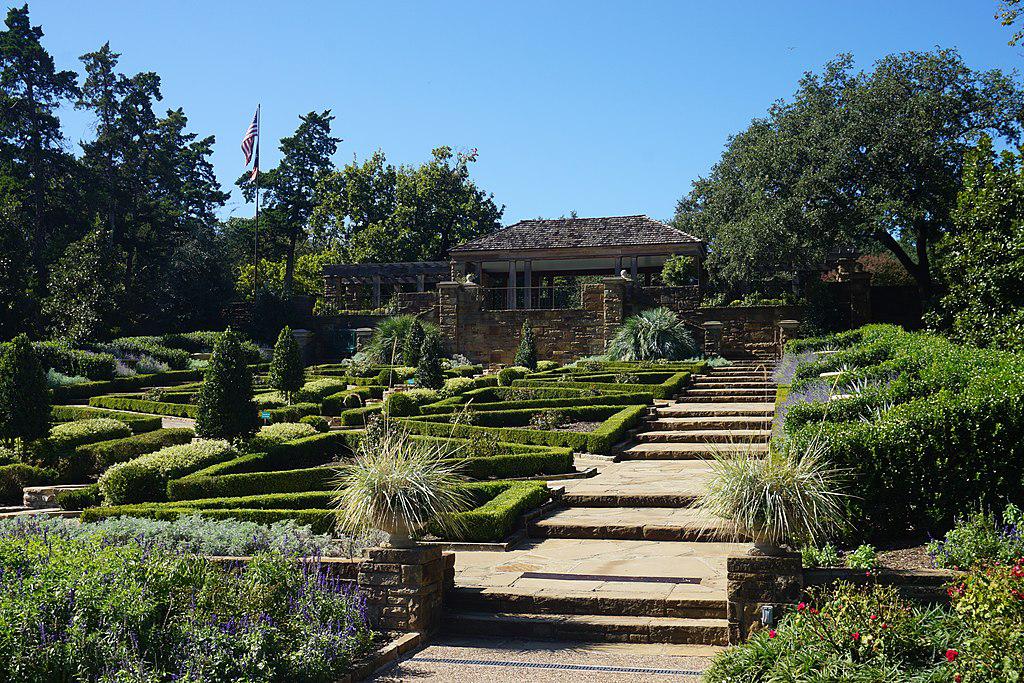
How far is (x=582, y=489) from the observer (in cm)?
1074

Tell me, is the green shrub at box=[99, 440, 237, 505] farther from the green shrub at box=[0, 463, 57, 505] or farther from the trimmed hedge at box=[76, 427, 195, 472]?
the green shrub at box=[0, 463, 57, 505]

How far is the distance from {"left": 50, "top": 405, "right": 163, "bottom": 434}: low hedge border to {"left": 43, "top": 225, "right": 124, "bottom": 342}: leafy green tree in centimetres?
1061

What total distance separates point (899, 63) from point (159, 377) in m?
23.1

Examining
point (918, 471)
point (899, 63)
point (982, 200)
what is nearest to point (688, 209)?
point (899, 63)

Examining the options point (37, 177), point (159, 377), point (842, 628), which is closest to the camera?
point (842, 628)

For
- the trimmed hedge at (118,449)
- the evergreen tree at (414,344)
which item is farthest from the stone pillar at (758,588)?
the evergreen tree at (414,344)

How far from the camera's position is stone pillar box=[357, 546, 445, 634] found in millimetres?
6332

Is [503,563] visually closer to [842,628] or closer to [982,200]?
[842,628]

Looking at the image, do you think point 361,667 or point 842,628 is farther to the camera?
point 361,667

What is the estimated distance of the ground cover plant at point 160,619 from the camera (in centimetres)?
475

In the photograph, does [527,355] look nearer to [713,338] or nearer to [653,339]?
[653,339]

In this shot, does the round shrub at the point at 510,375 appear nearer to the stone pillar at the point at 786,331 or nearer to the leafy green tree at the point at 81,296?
the stone pillar at the point at 786,331

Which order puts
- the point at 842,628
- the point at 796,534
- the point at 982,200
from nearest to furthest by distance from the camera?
the point at 842,628, the point at 796,534, the point at 982,200

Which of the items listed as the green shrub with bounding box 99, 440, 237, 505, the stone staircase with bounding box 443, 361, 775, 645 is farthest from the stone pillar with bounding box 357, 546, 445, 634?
the green shrub with bounding box 99, 440, 237, 505
